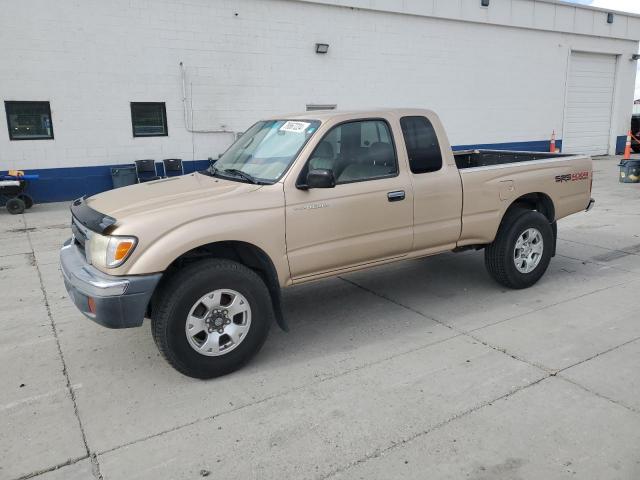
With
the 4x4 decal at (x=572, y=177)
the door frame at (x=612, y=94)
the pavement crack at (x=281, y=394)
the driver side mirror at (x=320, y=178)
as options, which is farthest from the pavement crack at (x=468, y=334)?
the door frame at (x=612, y=94)

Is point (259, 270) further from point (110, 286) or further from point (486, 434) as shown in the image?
point (486, 434)

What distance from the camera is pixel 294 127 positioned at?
464 centimetres

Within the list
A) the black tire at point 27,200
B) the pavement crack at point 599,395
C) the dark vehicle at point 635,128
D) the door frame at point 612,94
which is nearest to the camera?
the pavement crack at point 599,395

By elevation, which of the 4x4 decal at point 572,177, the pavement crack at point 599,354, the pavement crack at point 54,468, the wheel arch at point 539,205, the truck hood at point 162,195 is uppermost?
the truck hood at point 162,195

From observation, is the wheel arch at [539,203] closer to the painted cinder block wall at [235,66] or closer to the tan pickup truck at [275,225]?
the tan pickup truck at [275,225]

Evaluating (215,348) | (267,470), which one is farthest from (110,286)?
(267,470)

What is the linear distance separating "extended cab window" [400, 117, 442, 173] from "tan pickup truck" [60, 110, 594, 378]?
1 cm

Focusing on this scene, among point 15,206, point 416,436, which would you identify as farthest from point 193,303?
point 15,206

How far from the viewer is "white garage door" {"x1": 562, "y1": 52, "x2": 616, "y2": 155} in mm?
20375

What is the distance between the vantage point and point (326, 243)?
4.33 meters

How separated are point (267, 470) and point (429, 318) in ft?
8.31

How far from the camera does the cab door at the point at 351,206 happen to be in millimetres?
4203

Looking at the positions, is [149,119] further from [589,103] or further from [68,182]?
[589,103]

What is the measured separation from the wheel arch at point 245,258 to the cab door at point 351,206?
0.19 metres
